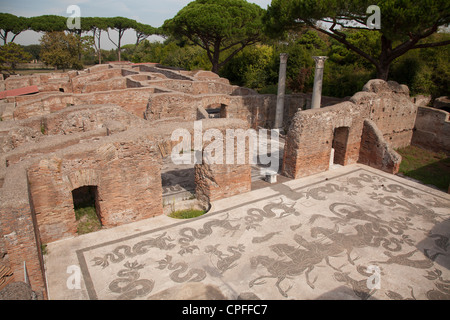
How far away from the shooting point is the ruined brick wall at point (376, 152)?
1066 centimetres

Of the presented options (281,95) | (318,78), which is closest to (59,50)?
(281,95)

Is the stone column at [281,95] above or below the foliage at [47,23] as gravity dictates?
below

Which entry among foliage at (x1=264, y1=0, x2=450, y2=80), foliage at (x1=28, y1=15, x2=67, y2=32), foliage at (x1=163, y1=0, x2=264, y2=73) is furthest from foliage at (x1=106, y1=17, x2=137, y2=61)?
foliage at (x1=264, y1=0, x2=450, y2=80)

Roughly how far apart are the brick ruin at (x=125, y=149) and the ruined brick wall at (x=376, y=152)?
3 centimetres

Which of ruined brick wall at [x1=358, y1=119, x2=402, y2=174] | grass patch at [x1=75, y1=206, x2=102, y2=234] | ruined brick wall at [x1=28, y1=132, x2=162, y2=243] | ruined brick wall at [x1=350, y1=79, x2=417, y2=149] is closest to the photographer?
ruined brick wall at [x1=28, y1=132, x2=162, y2=243]

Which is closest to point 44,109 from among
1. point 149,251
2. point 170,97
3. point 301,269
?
point 170,97

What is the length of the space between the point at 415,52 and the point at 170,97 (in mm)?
14602

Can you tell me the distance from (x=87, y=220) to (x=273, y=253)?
4587 millimetres

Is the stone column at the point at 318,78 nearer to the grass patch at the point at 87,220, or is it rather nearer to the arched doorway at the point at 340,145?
the arched doorway at the point at 340,145

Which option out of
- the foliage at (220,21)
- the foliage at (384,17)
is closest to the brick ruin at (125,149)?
the foliage at (384,17)

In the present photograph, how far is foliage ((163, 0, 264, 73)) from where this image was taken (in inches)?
946

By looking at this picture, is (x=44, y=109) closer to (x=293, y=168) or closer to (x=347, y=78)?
(x=293, y=168)

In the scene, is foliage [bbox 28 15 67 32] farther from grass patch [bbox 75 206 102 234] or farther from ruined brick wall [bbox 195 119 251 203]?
ruined brick wall [bbox 195 119 251 203]

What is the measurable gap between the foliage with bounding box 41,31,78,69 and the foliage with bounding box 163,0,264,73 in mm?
11271
